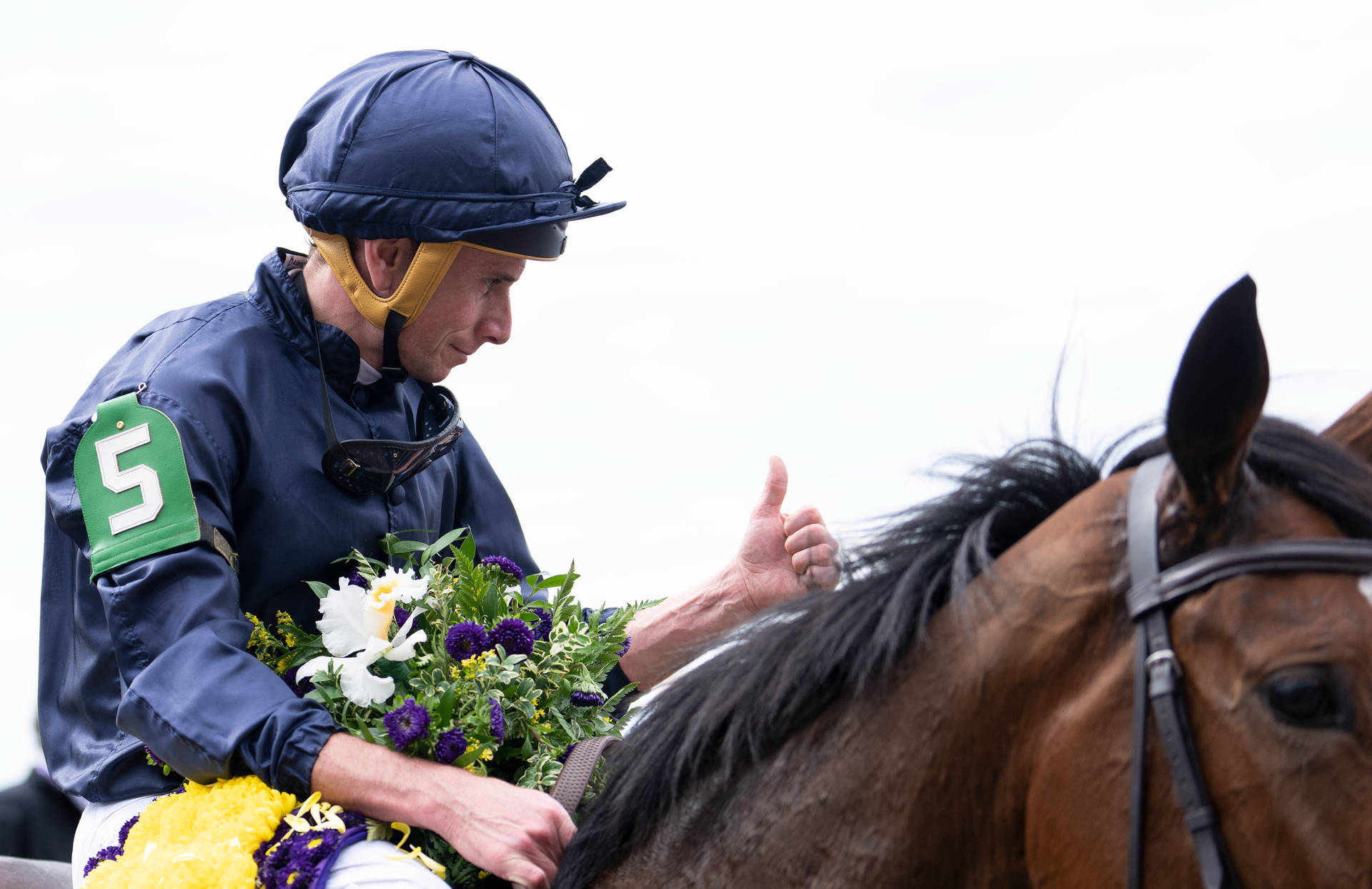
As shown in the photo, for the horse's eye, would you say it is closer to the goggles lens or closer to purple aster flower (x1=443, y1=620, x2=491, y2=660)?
purple aster flower (x1=443, y1=620, x2=491, y2=660)

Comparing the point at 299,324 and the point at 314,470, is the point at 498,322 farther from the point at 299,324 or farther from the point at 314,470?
the point at 314,470

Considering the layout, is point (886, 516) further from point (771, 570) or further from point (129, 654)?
point (129, 654)

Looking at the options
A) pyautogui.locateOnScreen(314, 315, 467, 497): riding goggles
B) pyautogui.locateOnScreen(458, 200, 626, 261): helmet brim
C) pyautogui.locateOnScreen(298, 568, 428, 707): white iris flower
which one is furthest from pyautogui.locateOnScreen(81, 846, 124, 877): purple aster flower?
pyautogui.locateOnScreen(458, 200, 626, 261): helmet brim

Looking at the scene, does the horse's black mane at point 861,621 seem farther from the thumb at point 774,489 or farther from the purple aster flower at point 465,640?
the thumb at point 774,489

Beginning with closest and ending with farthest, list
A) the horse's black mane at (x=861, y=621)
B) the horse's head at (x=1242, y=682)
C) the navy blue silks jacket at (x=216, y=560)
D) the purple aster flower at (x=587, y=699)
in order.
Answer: the horse's head at (x=1242, y=682) < the horse's black mane at (x=861, y=621) < the navy blue silks jacket at (x=216, y=560) < the purple aster flower at (x=587, y=699)

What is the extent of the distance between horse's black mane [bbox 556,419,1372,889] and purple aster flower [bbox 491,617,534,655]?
0.52m

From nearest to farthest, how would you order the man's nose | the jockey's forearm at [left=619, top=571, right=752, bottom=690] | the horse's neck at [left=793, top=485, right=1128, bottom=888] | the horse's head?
the horse's head → the horse's neck at [left=793, top=485, right=1128, bottom=888] → the man's nose → the jockey's forearm at [left=619, top=571, right=752, bottom=690]

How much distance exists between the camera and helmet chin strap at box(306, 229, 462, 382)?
2590 millimetres

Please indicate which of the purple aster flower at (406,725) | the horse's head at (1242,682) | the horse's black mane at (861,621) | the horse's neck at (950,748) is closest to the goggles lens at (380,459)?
the purple aster flower at (406,725)

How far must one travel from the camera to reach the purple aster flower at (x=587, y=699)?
8.16ft

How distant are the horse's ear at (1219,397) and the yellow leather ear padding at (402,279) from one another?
166cm

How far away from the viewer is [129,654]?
2.20 m

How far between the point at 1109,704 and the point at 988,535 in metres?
0.35

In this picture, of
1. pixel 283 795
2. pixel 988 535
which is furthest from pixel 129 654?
pixel 988 535
